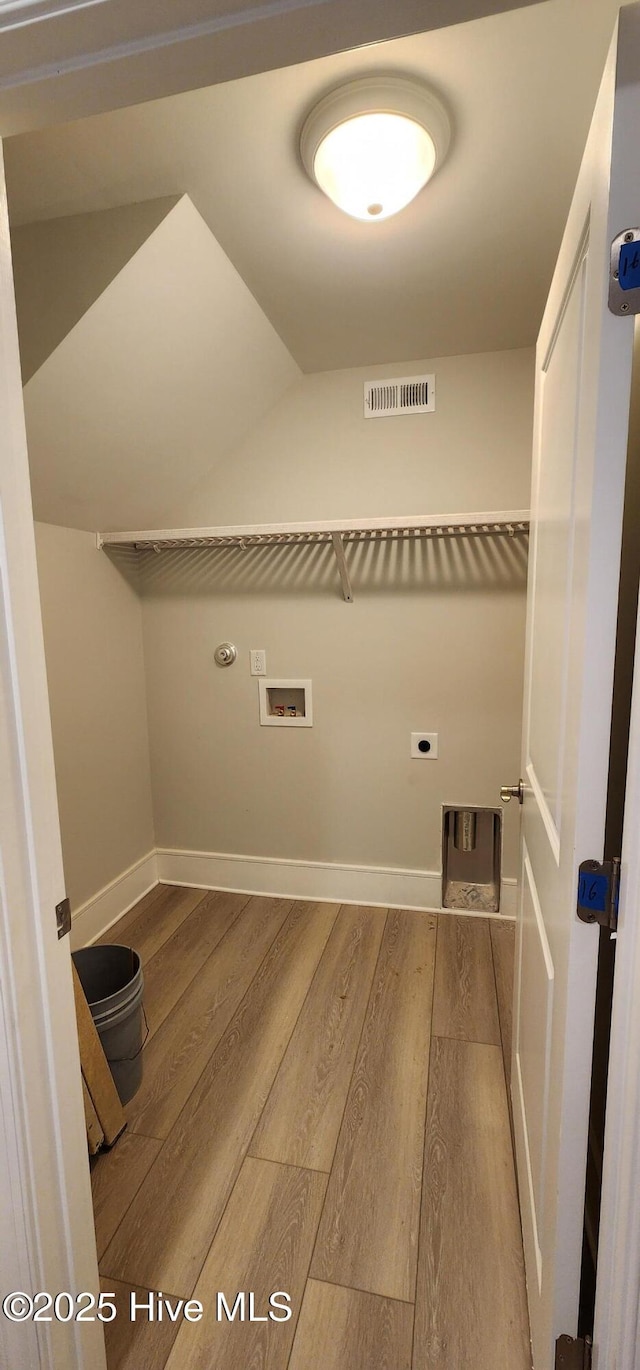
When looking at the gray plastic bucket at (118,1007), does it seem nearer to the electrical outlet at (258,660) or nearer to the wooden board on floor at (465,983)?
the wooden board on floor at (465,983)

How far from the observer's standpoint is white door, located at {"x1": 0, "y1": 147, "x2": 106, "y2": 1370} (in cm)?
74

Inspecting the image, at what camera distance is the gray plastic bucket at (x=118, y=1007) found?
1.47 metres

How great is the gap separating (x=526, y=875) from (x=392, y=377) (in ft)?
6.23

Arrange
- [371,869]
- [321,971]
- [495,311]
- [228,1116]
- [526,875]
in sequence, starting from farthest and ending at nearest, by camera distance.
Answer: [371,869] < [321,971] < [495,311] < [228,1116] < [526,875]

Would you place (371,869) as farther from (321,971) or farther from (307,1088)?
(307,1088)

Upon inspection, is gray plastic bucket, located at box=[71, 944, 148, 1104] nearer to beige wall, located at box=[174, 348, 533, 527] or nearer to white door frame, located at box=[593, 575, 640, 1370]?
white door frame, located at box=[593, 575, 640, 1370]

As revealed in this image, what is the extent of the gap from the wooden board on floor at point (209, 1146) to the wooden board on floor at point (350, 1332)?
0.25m

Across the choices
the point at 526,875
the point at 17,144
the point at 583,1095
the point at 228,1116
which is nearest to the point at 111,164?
the point at 17,144

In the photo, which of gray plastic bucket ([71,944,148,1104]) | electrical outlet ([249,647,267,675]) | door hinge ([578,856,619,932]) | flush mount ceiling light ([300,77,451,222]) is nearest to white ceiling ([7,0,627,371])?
flush mount ceiling light ([300,77,451,222])

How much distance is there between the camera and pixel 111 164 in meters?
1.21

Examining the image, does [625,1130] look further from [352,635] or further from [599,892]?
[352,635]

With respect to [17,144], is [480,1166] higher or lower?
lower

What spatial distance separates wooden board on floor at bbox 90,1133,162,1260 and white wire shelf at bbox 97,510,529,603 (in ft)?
6.09

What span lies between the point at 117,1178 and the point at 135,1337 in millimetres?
337
